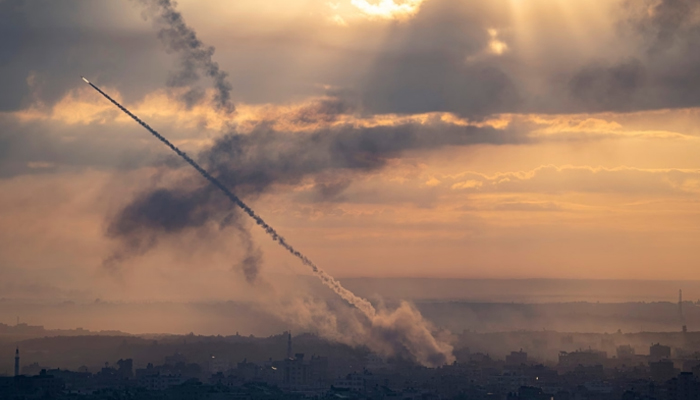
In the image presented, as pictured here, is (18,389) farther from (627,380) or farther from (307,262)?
(627,380)

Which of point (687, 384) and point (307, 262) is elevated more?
point (307, 262)

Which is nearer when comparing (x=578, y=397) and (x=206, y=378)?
(x=578, y=397)

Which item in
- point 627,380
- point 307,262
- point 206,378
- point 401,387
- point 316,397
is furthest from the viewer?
point 206,378

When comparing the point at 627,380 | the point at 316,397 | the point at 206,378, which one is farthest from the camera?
the point at 206,378

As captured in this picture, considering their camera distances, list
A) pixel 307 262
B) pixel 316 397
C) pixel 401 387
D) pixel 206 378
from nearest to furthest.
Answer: pixel 307 262, pixel 316 397, pixel 401 387, pixel 206 378

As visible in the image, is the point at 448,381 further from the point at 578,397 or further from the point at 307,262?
the point at 307,262

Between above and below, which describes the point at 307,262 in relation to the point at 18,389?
above

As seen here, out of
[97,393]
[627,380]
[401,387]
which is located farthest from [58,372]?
[627,380]

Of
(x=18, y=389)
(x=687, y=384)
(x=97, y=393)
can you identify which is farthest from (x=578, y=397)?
(x=18, y=389)

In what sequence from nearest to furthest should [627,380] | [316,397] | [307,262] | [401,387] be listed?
[307,262]
[316,397]
[401,387]
[627,380]
